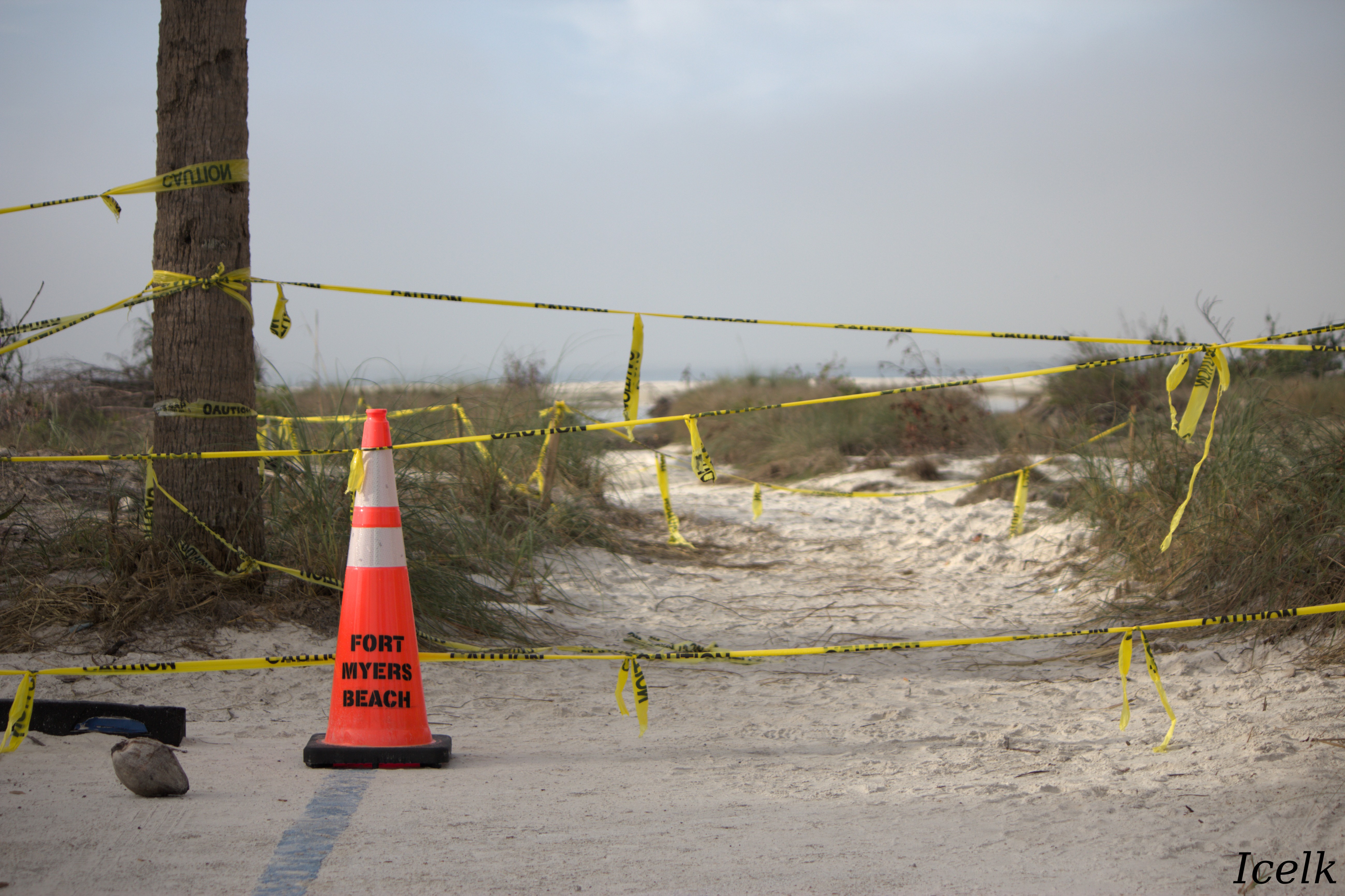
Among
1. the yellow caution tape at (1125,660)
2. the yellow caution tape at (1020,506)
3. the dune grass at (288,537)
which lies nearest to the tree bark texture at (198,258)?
the dune grass at (288,537)

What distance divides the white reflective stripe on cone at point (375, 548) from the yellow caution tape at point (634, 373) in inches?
42.5

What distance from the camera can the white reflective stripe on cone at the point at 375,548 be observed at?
327 centimetres

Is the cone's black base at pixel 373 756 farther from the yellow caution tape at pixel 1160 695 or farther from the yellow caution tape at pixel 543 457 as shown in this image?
the yellow caution tape at pixel 543 457

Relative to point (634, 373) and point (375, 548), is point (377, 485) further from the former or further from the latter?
point (634, 373)

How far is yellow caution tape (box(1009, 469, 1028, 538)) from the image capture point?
23.7ft

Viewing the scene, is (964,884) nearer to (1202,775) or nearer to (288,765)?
(1202,775)

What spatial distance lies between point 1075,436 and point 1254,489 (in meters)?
3.15

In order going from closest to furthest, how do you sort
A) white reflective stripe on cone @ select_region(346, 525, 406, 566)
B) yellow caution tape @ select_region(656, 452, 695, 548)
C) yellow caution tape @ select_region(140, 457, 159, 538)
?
white reflective stripe on cone @ select_region(346, 525, 406, 566) → yellow caution tape @ select_region(140, 457, 159, 538) → yellow caution tape @ select_region(656, 452, 695, 548)

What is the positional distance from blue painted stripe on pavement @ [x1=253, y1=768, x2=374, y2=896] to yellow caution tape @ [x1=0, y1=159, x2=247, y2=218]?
8.96 feet

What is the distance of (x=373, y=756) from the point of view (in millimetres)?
3008

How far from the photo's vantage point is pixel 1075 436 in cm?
775

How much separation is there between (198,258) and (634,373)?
7.08 feet

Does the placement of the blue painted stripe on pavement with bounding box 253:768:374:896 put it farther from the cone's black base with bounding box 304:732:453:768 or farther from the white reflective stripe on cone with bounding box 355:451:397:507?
the white reflective stripe on cone with bounding box 355:451:397:507

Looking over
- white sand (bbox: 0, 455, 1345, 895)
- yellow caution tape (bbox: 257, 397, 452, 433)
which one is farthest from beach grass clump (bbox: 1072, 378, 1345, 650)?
yellow caution tape (bbox: 257, 397, 452, 433)
